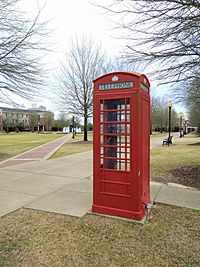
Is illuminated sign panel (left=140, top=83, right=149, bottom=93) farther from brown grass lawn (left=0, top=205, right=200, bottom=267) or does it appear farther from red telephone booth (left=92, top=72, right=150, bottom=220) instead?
brown grass lawn (left=0, top=205, right=200, bottom=267)

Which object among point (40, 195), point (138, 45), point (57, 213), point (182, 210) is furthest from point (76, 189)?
point (138, 45)

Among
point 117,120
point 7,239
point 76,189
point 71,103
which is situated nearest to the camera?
point 7,239

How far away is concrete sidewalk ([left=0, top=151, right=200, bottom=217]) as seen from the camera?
15.0 feet

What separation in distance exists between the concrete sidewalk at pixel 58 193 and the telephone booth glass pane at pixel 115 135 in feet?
3.60

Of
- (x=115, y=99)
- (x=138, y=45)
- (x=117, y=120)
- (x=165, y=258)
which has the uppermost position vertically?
(x=138, y=45)

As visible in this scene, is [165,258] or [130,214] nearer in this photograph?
[165,258]

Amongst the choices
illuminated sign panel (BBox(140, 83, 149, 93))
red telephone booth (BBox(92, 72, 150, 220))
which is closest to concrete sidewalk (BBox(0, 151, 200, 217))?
red telephone booth (BBox(92, 72, 150, 220))

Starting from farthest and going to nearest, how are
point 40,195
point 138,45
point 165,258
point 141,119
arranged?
point 138,45
point 40,195
point 141,119
point 165,258

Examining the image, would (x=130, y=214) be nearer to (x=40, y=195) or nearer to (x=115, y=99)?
(x=115, y=99)

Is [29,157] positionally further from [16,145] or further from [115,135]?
[16,145]

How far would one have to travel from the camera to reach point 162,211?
4.36 meters

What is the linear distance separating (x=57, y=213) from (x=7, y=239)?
106 cm

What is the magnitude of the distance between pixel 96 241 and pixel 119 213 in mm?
881

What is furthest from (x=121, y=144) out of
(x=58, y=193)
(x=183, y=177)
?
(x=183, y=177)
